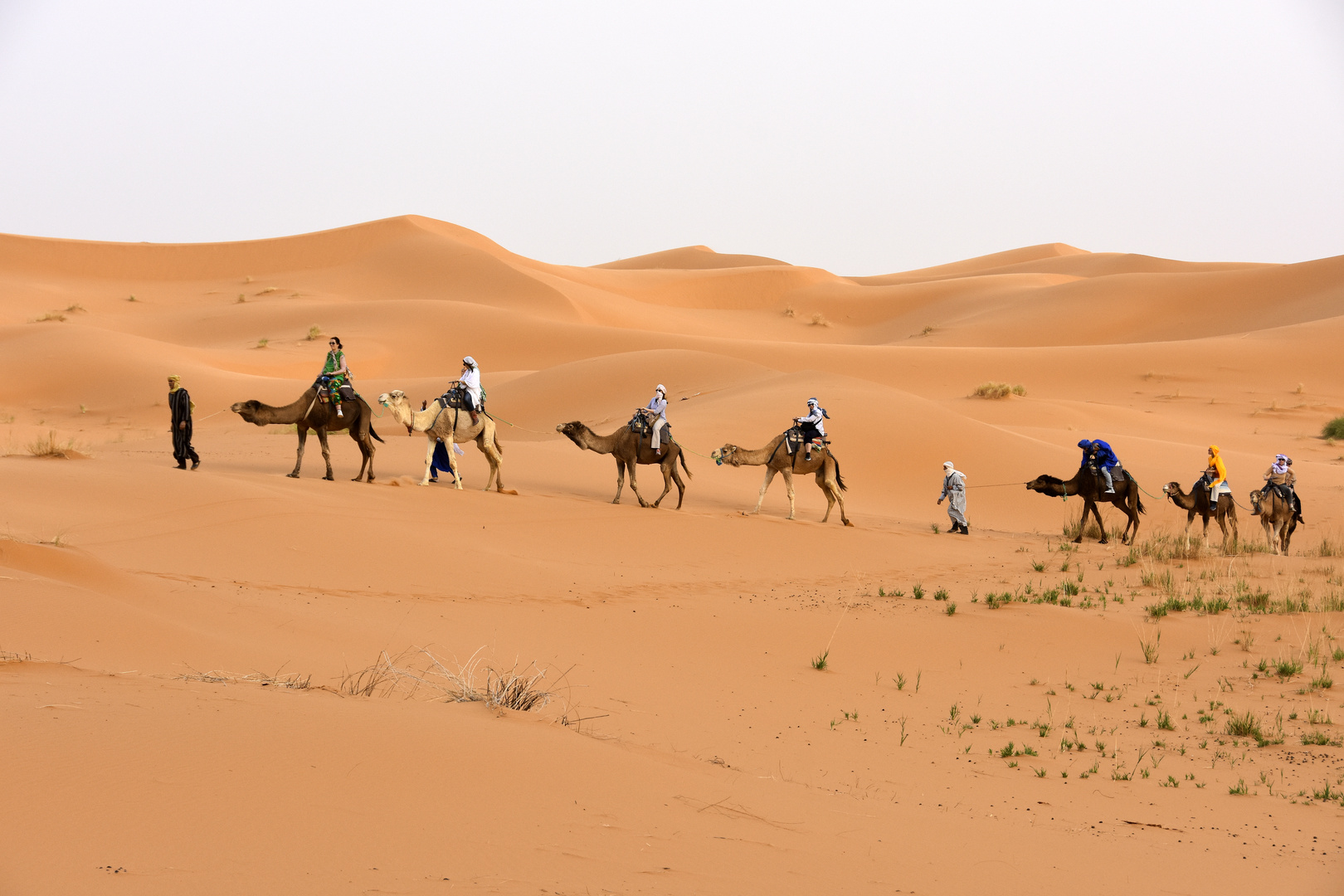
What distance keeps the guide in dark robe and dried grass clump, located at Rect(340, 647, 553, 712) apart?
942 centimetres

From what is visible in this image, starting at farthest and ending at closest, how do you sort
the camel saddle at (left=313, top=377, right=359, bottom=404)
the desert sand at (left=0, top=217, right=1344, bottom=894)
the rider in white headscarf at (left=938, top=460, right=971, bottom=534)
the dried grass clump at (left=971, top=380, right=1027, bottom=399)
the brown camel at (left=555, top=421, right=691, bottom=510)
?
the dried grass clump at (left=971, top=380, right=1027, bottom=399)
the rider in white headscarf at (left=938, top=460, right=971, bottom=534)
the brown camel at (left=555, top=421, right=691, bottom=510)
the camel saddle at (left=313, top=377, right=359, bottom=404)
the desert sand at (left=0, top=217, right=1344, bottom=894)

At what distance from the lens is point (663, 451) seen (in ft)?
55.5

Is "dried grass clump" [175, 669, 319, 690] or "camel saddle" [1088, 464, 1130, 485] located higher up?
"camel saddle" [1088, 464, 1130, 485]

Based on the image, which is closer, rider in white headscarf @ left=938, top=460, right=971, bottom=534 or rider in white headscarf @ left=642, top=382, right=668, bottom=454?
rider in white headscarf @ left=642, top=382, right=668, bottom=454

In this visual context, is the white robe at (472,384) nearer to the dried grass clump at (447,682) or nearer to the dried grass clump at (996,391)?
the dried grass clump at (447,682)

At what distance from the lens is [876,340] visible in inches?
2867

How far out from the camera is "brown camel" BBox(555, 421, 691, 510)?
55.4 ft

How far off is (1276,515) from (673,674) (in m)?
12.0

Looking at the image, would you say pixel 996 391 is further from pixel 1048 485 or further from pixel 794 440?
pixel 794 440

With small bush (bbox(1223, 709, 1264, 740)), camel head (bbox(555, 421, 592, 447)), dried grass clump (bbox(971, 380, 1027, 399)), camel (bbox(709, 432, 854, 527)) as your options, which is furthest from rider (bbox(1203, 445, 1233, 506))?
dried grass clump (bbox(971, 380, 1027, 399))

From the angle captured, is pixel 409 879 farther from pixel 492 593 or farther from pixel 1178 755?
pixel 492 593

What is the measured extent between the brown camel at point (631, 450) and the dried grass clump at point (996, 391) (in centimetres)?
2004

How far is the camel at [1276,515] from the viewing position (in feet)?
51.3

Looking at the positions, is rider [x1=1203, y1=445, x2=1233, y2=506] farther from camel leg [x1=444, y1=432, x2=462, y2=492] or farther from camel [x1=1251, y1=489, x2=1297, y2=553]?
camel leg [x1=444, y1=432, x2=462, y2=492]
